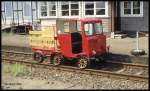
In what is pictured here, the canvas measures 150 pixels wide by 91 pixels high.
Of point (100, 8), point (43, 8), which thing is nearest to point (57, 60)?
point (100, 8)

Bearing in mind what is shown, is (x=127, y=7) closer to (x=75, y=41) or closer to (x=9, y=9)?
(x=75, y=41)

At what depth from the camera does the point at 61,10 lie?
2675 centimetres

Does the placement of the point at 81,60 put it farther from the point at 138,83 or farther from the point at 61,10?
the point at 61,10

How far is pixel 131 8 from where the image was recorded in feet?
80.1

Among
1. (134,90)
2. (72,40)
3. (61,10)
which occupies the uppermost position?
(61,10)

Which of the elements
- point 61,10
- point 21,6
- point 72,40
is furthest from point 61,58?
point 21,6

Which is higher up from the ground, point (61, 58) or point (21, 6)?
point (21, 6)

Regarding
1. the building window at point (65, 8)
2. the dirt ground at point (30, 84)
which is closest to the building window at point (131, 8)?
the building window at point (65, 8)

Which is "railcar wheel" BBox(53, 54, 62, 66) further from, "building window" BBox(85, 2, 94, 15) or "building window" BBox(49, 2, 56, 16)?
"building window" BBox(49, 2, 56, 16)

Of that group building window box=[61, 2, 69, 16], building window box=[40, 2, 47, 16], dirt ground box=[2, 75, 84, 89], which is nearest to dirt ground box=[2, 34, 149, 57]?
building window box=[61, 2, 69, 16]

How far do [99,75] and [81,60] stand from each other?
4.53 ft

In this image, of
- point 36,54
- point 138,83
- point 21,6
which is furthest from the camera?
point 21,6

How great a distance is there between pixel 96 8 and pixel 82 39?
10.2 meters

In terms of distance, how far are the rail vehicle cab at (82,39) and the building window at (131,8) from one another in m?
9.16
